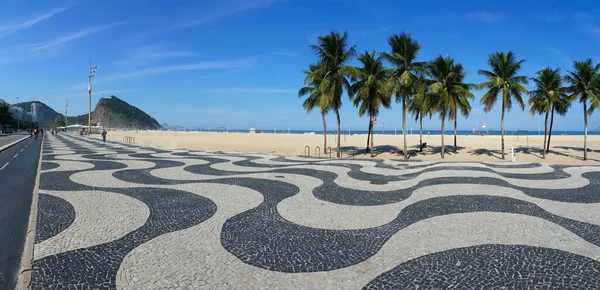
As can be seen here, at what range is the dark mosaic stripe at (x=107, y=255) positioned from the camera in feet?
15.0

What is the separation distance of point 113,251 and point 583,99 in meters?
31.4

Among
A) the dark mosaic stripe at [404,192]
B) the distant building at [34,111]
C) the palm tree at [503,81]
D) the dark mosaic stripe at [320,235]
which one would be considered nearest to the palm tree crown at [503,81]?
the palm tree at [503,81]

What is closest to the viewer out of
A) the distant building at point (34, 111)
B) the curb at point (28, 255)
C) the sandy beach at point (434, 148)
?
the curb at point (28, 255)

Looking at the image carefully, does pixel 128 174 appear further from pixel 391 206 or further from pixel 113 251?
pixel 391 206

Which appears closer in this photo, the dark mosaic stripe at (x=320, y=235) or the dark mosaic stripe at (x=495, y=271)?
the dark mosaic stripe at (x=495, y=271)

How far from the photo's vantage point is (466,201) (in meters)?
9.49

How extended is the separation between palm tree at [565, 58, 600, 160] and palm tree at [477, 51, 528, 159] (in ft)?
13.0

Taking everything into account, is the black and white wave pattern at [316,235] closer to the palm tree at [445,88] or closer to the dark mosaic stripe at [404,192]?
the dark mosaic stripe at [404,192]

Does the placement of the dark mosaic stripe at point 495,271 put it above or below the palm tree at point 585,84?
below

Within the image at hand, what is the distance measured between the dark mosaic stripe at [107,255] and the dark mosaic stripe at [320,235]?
121cm

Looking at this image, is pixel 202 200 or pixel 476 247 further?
pixel 202 200

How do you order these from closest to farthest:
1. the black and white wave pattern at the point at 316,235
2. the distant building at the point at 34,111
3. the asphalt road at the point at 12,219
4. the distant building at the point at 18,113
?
the black and white wave pattern at the point at 316,235, the asphalt road at the point at 12,219, the distant building at the point at 18,113, the distant building at the point at 34,111

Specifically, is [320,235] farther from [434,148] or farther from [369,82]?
[434,148]

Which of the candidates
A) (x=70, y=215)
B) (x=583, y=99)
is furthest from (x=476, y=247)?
(x=583, y=99)
